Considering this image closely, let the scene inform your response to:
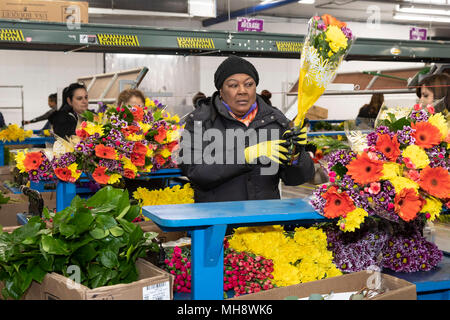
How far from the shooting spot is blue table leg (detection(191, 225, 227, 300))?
174 centimetres

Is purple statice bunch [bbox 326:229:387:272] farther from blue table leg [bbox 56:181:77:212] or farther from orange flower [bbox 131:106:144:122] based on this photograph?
blue table leg [bbox 56:181:77:212]

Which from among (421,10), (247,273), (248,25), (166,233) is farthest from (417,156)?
(421,10)

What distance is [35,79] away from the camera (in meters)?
13.6

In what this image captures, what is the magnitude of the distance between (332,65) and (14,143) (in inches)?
228

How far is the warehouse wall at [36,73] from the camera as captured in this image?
1329 cm

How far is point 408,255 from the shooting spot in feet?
7.30

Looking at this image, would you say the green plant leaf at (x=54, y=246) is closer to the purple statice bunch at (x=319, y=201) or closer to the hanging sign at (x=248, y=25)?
the purple statice bunch at (x=319, y=201)

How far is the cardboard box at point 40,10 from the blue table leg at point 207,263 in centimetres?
308

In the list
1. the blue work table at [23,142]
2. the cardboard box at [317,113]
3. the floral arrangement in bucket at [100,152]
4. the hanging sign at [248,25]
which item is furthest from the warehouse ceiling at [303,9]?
the floral arrangement in bucket at [100,152]

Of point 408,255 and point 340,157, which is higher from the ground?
point 340,157

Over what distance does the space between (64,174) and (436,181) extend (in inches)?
88.4

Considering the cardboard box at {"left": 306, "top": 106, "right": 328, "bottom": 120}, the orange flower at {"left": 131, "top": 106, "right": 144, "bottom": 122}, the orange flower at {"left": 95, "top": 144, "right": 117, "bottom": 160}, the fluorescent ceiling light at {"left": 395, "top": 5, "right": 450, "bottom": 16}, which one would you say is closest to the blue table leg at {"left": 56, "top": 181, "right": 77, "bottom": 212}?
the orange flower at {"left": 95, "top": 144, "right": 117, "bottom": 160}

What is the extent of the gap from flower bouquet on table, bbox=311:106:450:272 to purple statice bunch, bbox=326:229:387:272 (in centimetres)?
26

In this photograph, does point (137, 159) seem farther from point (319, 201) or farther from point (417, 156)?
point (417, 156)
